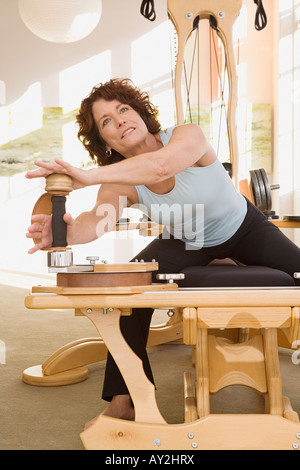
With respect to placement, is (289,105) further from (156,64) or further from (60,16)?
(60,16)

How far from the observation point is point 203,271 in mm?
1375

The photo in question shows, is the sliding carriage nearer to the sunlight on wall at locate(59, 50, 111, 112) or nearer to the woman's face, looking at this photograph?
the woman's face

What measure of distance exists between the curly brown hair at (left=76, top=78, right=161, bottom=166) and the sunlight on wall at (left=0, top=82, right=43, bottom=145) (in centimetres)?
500

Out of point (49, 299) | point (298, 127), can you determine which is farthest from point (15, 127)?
point (49, 299)

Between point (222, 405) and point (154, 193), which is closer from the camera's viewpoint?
point (154, 193)

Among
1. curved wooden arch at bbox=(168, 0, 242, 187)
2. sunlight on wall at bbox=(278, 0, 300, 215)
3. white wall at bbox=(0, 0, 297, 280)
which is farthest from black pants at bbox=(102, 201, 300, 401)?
white wall at bbox=(0, 0, 297, 280)

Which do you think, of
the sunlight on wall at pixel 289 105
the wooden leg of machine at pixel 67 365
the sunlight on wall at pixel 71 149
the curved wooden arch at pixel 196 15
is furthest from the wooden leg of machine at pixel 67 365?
the sunlight on wall at pixel 71 149

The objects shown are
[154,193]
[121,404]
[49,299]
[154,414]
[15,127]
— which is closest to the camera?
[49,299]

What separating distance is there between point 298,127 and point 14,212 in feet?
11.3

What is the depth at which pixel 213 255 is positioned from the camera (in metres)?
1.67

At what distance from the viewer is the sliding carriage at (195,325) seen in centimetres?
111

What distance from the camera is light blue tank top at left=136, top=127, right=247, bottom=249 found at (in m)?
1.48

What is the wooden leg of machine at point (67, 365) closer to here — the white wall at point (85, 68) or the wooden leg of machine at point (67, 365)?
the wooden leg of machine at point (67, 365)
